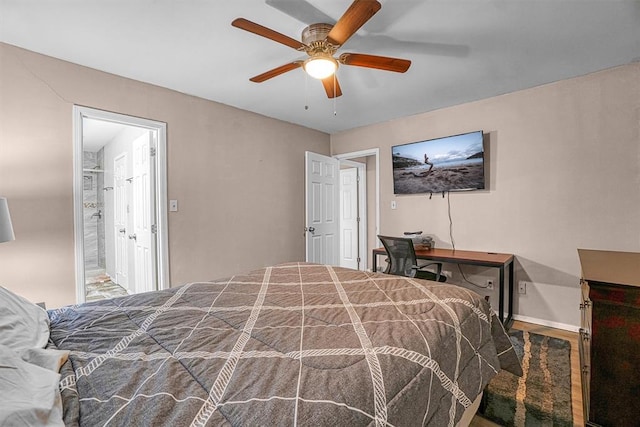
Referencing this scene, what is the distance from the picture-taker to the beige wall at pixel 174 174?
7.23 feet

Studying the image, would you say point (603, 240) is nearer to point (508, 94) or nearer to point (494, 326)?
point (508, 94)

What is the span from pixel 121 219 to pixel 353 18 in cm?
439

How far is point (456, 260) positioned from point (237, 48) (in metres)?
2.72

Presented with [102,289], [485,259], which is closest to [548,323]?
[485,259]

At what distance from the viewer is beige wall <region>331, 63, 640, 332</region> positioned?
256 centimetres

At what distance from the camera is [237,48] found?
2229 millimetres

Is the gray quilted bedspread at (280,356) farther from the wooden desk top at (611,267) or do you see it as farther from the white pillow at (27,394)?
the wooden desk top at (611,267)

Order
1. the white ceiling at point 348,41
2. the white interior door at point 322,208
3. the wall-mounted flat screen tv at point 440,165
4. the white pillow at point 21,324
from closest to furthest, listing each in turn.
A: the white pillow at point 21,324 → the white ceiling at point 348,41 → the wall-mounted flat screen tv at point 440,165 → the white interior door at point 322,208

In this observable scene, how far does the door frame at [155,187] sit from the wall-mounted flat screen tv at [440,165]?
2.77m

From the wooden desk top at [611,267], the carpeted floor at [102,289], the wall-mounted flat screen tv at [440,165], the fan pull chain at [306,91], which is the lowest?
the carpeted floor at [102,289]

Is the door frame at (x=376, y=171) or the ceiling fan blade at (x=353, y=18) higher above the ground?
the ceiling fan blade at (x=353, y=18)

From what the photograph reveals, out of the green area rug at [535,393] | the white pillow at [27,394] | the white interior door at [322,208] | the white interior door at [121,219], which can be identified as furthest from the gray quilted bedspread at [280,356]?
the white interior door at [121,219]

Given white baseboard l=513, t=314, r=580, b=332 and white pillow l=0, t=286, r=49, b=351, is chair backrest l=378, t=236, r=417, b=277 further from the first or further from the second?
white pillow l=0, t=286, r=49, b=351

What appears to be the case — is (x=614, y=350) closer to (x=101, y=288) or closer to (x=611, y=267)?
(x=611, y=267)
